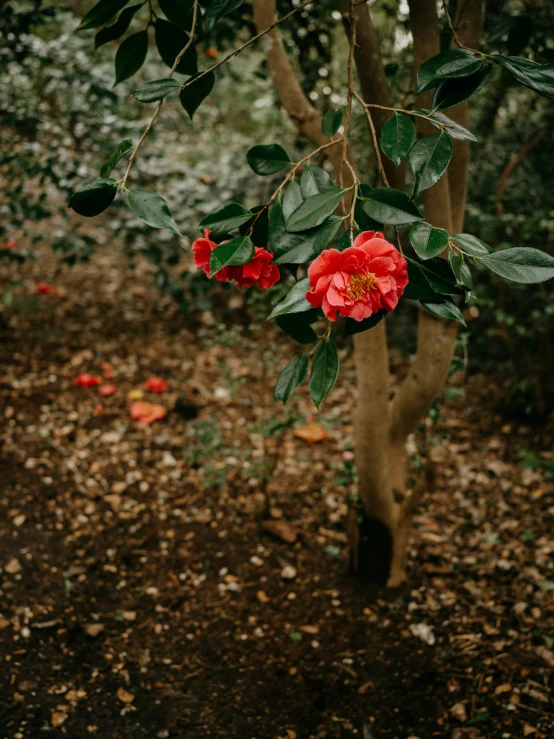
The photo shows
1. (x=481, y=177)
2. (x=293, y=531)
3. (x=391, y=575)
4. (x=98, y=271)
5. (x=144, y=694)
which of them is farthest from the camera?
(x=98, y=271)

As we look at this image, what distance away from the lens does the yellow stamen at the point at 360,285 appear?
70 centimetres

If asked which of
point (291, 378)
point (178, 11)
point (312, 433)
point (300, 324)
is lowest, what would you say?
point (312, 433)

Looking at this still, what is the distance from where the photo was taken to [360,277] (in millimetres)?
701

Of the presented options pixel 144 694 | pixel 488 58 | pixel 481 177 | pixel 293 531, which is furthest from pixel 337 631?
pixel 481 177

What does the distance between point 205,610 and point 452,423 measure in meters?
1.73

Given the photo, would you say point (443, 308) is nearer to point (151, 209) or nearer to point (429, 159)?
point (429, 159)

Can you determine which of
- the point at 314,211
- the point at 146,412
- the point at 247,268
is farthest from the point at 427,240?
the point at 146,412

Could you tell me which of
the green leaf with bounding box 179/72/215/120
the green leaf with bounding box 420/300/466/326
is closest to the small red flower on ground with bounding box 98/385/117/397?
the green leaf with bounding box 179/72/215/120

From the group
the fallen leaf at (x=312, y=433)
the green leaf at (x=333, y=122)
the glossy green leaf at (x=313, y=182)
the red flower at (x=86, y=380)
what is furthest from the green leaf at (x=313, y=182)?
the red flower at (x=86, y=380)

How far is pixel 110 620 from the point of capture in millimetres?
1860

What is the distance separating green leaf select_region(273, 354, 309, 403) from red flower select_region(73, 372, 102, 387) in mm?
2110

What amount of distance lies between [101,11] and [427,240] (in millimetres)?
668

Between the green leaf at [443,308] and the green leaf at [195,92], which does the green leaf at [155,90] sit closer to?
the green leaf at [195,92]

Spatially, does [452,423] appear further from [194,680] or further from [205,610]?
[194,680]
